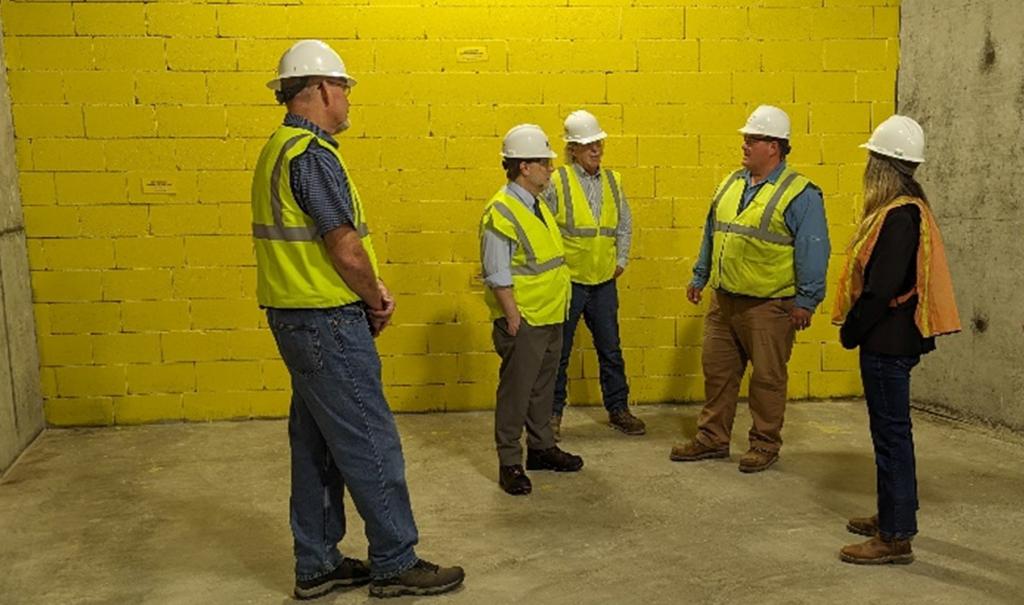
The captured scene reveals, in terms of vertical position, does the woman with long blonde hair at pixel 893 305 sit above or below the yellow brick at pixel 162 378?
above

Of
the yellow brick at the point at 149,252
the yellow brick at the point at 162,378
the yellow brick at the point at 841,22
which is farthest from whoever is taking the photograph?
the yellow brick at the point at 841,22

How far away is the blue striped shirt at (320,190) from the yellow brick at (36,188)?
3078mm

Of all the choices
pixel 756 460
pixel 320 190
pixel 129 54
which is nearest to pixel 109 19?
pixel 129 54

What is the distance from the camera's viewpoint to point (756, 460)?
461 centimetres

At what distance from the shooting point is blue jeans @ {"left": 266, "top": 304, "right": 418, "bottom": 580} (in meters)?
3.10

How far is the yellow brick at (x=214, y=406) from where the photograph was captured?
5.69 m

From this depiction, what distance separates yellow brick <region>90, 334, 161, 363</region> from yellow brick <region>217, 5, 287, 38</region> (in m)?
1.78

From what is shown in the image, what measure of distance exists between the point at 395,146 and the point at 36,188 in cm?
199

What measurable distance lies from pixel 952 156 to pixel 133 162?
4.54m

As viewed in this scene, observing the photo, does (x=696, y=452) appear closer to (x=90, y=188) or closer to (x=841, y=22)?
(x=841, y=22)

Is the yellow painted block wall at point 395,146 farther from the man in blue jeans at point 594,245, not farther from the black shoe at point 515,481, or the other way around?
the black shoe at point 515,481

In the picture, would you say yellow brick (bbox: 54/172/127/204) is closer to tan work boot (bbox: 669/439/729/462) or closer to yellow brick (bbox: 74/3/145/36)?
yellow brick (bbox: 74/3/145/36)

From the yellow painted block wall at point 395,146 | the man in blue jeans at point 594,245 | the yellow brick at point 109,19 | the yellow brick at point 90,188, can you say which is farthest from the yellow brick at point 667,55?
the yellow brick at point 90,188

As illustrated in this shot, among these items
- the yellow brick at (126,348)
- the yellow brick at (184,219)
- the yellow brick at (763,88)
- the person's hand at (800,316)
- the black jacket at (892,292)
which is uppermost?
the yellow brick at (763,88)
